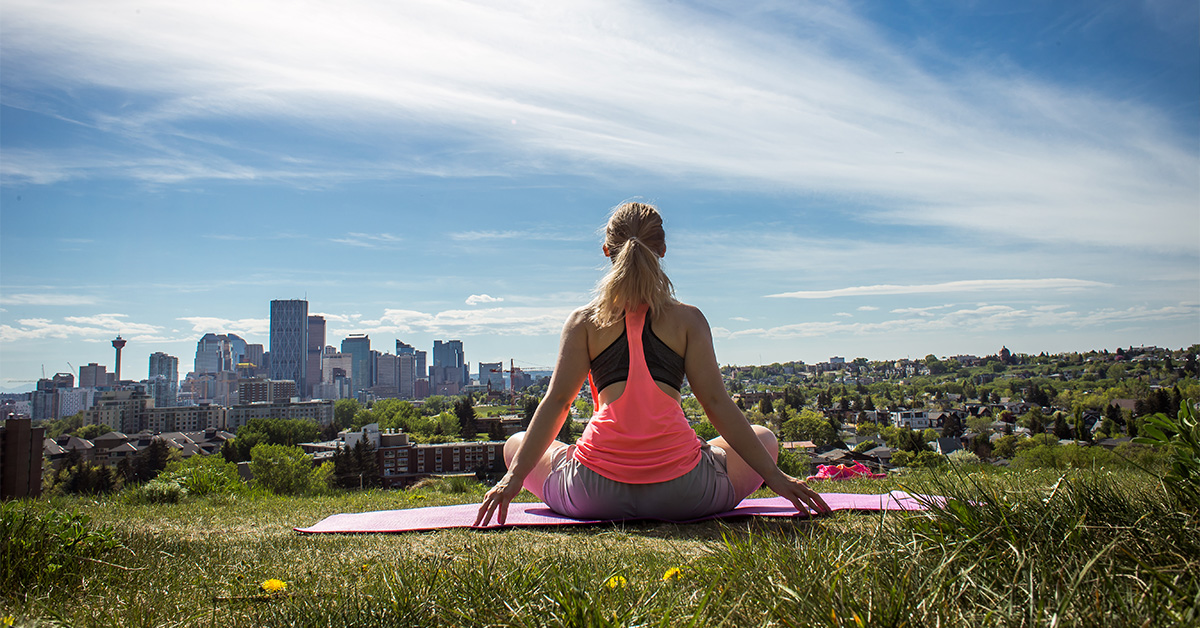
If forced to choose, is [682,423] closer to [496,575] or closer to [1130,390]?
[496,575]

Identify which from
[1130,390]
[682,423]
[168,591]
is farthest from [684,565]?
[1130,390]

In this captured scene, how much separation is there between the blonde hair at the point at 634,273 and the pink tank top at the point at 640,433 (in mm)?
85

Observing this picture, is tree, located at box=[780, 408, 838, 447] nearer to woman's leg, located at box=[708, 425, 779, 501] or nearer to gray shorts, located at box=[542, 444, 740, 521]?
woman's leg, located at box=[708, 425, 779, 501]

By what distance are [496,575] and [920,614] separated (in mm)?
966

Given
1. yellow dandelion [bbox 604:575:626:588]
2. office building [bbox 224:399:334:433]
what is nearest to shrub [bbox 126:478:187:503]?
yellow dandelion [bbox 604:575:626:588]

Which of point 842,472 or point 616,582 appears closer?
point 616,582

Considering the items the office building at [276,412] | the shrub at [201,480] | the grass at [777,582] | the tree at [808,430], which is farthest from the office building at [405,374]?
the grass at [777,582]

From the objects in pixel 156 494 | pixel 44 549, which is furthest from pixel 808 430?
pixel 44 549

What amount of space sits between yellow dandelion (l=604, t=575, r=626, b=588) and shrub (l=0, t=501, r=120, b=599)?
1.67m

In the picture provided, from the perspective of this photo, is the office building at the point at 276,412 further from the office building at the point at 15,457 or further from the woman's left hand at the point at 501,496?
the woman's left hand at the point at 501,496

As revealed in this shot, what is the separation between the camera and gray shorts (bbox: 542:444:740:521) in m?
3.10

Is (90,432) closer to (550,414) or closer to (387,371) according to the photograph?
(550,414)

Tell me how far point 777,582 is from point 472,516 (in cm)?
228

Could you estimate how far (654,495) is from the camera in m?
3.11
